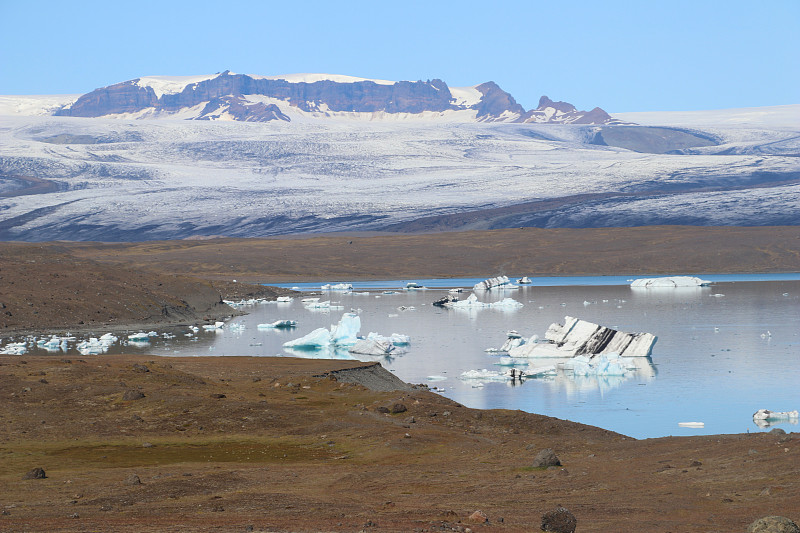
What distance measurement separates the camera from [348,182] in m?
162

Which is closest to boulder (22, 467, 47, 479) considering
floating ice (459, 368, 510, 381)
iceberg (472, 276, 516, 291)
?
floating ice (459, 368, 510, 381)

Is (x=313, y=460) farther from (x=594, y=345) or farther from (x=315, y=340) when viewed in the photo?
(x=315, y=340)

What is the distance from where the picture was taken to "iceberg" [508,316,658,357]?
3281 centimetres

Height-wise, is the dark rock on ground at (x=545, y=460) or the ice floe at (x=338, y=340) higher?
the dark rock on ground at (x=545, y=460)

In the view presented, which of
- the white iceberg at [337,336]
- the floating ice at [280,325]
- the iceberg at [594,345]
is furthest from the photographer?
the floating ice at [280,325]

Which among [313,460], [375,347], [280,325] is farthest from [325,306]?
[313,460]

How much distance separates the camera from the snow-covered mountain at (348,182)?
135 meters

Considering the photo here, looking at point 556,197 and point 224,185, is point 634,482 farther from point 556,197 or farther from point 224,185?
point 224,185

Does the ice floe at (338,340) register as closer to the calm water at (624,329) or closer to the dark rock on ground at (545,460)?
the calm water at (624,329)

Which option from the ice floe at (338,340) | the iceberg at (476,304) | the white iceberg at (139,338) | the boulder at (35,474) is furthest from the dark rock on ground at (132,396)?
the iceberg at (476,304)

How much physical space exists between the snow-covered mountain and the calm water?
208ft

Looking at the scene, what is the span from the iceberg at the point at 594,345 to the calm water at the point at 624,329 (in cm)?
64

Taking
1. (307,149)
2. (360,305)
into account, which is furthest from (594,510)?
(307,149)

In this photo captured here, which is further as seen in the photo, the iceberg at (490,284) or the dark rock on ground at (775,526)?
the iceberg at (490,284)
